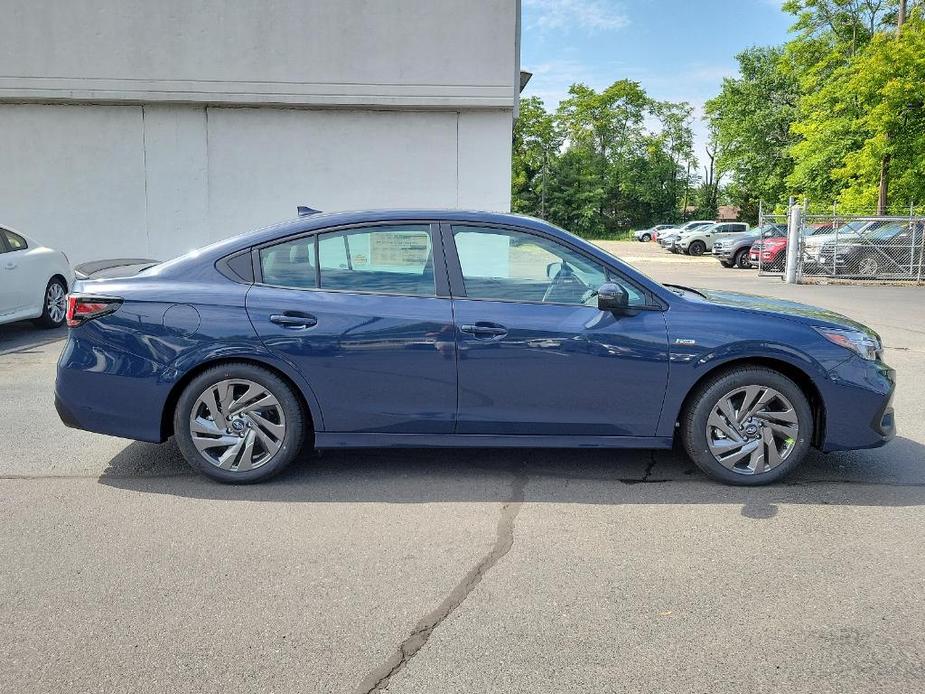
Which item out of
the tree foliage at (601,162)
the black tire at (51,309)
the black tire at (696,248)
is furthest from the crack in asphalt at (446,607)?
the tree foliage at (601,162)

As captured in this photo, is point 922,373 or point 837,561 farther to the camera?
point 922,373

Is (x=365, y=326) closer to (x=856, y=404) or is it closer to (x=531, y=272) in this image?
(x=531, y=272)

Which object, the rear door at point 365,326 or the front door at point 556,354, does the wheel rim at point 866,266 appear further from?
the rear door at point 365,326

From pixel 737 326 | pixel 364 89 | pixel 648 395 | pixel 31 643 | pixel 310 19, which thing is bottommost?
pixel 31 643

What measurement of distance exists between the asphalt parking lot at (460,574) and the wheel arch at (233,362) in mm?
412

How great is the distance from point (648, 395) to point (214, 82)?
12.1 metres

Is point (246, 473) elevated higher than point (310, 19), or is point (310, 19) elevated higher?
point (310, 19)

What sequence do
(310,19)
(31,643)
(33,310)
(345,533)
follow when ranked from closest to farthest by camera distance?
(31,643) < (345,533) < (33,310) < (310,19)

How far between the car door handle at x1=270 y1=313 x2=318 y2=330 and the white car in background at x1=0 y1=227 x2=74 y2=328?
6.54 m

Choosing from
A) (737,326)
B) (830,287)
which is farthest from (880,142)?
(737,326)

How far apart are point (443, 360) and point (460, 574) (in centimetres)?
134

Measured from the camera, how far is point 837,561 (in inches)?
141

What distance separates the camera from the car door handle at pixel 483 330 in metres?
4.39

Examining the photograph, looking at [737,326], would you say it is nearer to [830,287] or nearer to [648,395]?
[648,395]
